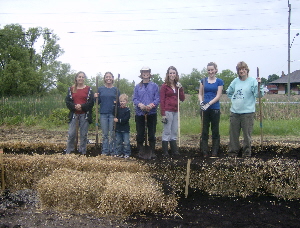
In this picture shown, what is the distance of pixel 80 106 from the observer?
22.8 ft

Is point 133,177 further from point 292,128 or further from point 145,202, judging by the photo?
point 292,128

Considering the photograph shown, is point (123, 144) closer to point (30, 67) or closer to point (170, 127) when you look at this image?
point (170, 127)

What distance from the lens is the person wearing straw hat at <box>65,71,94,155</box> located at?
22.9 ft

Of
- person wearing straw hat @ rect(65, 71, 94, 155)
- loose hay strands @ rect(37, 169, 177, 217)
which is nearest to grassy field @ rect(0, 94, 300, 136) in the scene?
person wearing straw hat @ rect(65, 71, 94, 155)

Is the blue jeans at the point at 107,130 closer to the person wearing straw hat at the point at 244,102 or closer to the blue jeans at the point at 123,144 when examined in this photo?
the blue jeans at the point at 123,144

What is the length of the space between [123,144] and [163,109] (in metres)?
1.16

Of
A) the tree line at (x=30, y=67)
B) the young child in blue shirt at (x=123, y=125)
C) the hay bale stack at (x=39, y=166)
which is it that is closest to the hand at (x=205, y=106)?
the young child in blue shirt at (x=123, y=125)

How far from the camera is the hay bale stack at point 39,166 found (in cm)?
577

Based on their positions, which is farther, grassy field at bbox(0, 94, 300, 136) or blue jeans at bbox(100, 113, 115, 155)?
grassy field at bbox(0, 94, 300, 136)

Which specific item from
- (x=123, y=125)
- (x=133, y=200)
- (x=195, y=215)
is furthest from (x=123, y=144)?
(x=195, y=215)

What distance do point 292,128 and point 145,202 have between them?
900cm

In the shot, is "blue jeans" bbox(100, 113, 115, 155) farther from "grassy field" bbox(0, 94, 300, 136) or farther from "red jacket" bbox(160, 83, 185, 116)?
"grassy field" bbox(0, 94, 300, 136)

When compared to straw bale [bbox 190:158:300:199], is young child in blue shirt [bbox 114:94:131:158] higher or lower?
higher

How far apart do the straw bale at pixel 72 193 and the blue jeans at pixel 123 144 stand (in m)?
1.97
